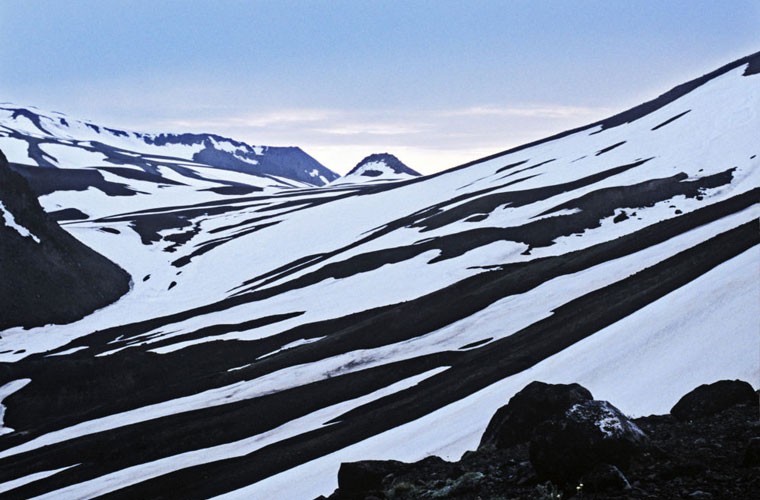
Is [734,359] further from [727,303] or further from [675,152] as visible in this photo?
[675,152]

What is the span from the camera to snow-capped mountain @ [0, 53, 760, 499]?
90.2ft

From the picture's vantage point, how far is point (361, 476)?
1694 cm

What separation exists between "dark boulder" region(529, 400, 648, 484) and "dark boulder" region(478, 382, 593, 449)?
166 inches

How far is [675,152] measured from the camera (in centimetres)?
8056

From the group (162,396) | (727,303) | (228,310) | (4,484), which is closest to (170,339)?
(228,310)

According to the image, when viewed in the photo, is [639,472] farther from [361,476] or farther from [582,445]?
[361,476]

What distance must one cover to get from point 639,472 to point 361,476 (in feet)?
24.9

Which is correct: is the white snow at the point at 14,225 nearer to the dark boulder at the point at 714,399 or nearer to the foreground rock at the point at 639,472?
the foreground rock at the point at 639,472

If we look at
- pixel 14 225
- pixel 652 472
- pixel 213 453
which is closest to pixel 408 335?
pixel 213 453

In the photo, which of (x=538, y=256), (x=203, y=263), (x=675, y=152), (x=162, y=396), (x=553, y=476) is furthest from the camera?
(x=203, y=263)

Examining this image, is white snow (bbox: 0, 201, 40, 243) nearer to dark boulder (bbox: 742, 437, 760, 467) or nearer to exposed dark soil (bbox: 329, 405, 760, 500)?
exposed dark soil (bbox: 329, 405, 760, 500)

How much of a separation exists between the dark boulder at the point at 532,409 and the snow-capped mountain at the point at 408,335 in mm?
6534

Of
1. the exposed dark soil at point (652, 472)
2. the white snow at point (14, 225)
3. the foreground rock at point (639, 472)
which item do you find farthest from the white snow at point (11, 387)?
the foreground rock at point (639, 472)

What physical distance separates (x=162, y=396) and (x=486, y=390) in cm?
2199
